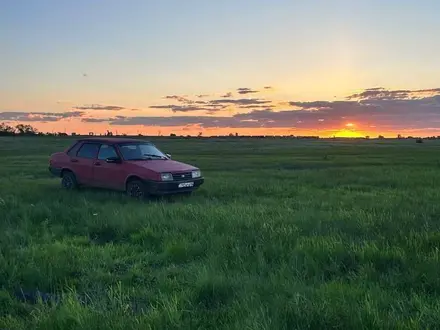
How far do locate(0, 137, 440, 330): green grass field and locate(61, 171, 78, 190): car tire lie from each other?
3919mm

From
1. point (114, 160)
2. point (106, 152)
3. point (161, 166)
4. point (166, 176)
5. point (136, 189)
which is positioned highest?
point (106, 152)

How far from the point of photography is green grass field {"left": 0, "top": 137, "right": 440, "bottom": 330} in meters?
4.45

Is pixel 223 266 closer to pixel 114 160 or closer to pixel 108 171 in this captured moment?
pixel 114 160

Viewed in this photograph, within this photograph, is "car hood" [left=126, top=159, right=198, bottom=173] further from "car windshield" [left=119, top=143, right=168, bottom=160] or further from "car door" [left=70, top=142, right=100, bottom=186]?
"car door" [left=70, top=142, right=100, bottom=186]

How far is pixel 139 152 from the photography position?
14828 millimetres

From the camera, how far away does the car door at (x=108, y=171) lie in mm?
14281

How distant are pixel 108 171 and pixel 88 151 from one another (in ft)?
4.44

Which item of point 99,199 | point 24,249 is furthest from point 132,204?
point 24,249

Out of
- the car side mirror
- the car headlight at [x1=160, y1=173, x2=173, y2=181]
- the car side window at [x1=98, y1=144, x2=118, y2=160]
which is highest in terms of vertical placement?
the car side window at [x1=98, y1=144, x2=118, y2=160]

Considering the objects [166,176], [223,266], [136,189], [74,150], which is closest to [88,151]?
[74,150]

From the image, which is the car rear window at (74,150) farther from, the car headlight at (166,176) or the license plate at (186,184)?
the license plate at (186,184)

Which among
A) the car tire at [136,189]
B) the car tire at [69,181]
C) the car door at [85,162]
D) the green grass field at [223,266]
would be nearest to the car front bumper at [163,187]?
the car tire at [136,189]

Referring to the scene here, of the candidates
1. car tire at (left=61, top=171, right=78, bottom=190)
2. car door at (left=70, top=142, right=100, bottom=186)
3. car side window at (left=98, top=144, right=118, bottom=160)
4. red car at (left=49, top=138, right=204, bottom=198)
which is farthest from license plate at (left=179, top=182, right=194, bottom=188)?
car tire at (left=61, top=171, right=78, bottom=190)

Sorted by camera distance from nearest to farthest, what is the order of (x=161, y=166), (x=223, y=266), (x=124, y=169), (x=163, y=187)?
(x=223, y=266) → (x=163, y=187) → (x=161, y=166) → (x=124, y=169)
